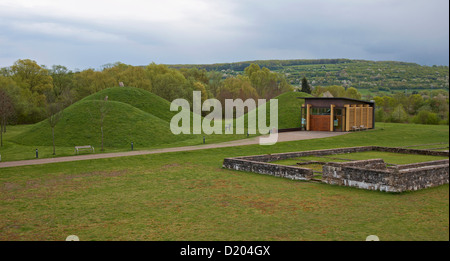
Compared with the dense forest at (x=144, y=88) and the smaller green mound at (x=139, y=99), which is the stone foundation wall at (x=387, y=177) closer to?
the dense forest at (x=144, y=88)

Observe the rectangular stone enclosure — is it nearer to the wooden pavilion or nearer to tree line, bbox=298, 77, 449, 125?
the wooden pavilion

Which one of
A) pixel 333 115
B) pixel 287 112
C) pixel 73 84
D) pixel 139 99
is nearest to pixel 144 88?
pixel 73 84

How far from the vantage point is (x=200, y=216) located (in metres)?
12.6

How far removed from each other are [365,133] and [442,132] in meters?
8.86

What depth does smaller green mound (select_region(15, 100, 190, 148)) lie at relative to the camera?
35.5 m

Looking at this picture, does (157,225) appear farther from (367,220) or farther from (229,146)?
(229,146)

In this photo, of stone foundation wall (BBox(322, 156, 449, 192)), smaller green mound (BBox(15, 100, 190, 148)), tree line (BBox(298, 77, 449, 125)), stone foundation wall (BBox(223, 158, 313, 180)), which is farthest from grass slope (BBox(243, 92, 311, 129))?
stone foundation wall (BBox(322, 156, 449, 192))

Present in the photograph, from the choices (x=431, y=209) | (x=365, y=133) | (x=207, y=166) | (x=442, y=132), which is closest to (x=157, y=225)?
(x=431, y=209)

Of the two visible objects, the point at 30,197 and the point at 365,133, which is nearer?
the point at 30,197

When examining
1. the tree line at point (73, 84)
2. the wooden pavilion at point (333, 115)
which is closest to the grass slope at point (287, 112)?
the wooden pavilion at point (333, 115)

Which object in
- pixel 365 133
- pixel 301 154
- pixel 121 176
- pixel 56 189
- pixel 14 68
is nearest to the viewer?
pixel 56 189

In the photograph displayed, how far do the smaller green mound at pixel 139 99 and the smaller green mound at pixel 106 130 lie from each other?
20.2 feet

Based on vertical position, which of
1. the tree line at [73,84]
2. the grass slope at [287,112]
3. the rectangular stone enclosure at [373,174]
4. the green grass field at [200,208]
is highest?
the tree line at [73,84]

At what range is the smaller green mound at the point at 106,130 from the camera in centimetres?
3547
